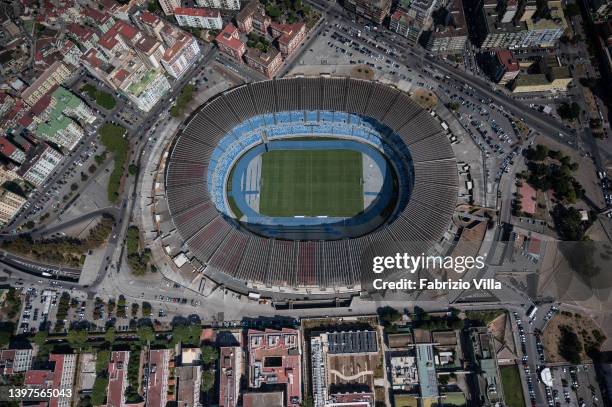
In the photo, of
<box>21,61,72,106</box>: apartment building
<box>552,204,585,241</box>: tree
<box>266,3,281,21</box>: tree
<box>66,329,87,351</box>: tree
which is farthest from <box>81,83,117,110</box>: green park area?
<box>552,204,585,241</box>: tree

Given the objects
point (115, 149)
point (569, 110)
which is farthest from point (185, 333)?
point (569, 110)

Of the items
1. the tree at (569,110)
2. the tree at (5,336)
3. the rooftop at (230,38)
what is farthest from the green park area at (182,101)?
the tree at (569,110)

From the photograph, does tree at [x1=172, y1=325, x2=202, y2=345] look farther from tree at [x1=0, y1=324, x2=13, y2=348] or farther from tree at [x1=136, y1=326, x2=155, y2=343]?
tree at [x1=0, y1=324, x2=13, y2=348]

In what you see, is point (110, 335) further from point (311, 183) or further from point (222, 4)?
point (222, 4)

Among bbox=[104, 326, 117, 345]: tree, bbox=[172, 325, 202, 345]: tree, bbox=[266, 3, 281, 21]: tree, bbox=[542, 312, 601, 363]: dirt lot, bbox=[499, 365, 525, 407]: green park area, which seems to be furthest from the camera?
bbox=[266, 3, 281, 21]: tree

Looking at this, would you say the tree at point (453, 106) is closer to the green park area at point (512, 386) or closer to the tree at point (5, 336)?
the green park area at point (512, 386)

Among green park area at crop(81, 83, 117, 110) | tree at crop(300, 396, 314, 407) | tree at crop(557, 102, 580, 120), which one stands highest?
green park area at crop(81, 83, 117, 110)
